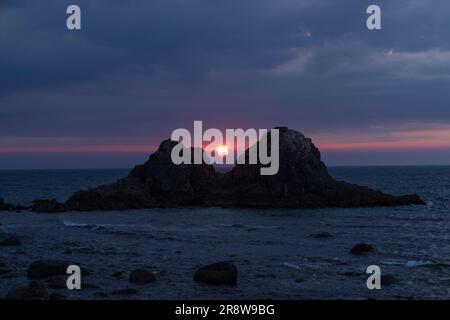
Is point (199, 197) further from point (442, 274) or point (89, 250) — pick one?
point (442, 274)

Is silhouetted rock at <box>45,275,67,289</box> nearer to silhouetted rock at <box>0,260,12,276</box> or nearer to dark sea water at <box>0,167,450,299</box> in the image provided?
dark sea water at <box>0,167,450,299</box>

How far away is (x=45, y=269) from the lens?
32.1 metres

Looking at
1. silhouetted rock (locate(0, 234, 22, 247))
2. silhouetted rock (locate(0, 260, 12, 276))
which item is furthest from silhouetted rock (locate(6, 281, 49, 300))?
silhouetted rock (locate(0, 234, 22, 247))

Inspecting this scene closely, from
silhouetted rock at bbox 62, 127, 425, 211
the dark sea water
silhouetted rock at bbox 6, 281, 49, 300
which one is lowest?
the dark sea water

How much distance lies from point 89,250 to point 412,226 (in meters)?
42.6

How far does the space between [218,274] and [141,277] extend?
4.88 meters

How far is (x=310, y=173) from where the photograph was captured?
323ft

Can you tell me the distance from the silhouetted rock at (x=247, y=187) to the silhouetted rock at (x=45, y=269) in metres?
57.5

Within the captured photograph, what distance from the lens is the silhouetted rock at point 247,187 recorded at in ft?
308

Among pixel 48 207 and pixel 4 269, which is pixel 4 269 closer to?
pixel 4 269

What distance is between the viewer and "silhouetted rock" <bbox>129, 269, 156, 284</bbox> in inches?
1216

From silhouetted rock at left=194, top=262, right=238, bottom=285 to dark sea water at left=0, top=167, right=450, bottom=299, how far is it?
64 cm

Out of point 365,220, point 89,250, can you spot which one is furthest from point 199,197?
point 89,250

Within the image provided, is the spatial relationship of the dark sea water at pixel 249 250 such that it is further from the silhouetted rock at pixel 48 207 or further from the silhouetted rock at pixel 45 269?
the silhouetted rock at pixel 48 207
